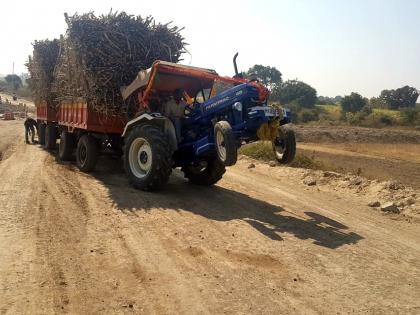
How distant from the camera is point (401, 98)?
81688mm

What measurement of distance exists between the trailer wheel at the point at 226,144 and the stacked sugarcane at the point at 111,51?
3.50 metres

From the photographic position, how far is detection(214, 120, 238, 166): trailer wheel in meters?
6.50

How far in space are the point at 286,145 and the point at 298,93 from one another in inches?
2574

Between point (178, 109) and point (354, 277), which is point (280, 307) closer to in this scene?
point (354, 277)

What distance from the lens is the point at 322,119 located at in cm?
5338

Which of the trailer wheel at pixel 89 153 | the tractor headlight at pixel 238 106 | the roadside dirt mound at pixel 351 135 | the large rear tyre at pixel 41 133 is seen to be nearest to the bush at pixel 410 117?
the roadside dirt mound at pixel 351 135

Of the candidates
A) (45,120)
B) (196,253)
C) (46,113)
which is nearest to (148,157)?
(196,253)

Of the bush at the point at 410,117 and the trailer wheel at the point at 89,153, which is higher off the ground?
the bush at the point at 410,117

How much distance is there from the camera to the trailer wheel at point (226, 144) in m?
6.50

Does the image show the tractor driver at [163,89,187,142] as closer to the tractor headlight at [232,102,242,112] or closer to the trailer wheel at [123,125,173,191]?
the trailer wheel at [123,125,173,191]

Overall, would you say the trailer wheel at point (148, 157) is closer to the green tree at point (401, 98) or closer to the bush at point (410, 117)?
the bush at point (410, 117)

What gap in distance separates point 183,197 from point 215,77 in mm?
2462

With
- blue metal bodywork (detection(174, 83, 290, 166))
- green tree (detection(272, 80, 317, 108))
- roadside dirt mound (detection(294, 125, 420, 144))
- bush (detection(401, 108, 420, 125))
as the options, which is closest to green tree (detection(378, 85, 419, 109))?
green tree (detection(272, 80, 317, 108))

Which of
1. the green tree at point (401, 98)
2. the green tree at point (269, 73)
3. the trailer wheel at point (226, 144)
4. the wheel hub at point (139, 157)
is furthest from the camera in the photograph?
the green tree at point (269, 73)
